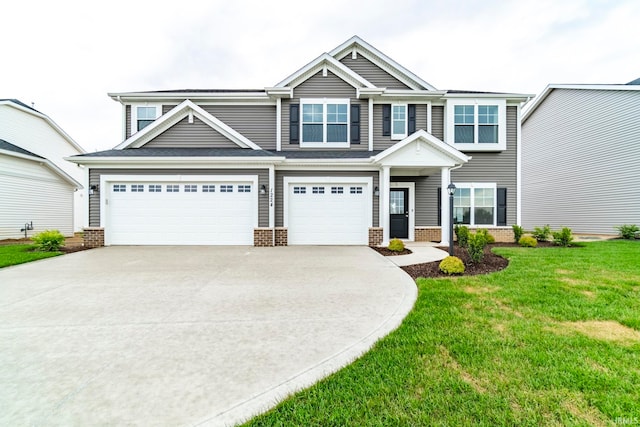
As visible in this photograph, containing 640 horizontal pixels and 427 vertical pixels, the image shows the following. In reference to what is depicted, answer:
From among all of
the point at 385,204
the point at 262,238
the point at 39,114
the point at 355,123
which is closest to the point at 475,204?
the point at 385,204

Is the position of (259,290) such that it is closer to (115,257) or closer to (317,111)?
(115,257)

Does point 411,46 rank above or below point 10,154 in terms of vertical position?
above

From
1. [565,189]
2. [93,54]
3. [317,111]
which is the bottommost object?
[565,189]

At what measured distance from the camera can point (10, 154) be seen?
43.7 feet

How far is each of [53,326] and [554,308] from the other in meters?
6.67

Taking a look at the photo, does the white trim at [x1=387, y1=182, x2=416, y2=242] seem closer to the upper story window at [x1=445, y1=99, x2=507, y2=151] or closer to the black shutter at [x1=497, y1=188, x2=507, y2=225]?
the upper story window at [x1=445, y1=99, x2=507, y2=151]

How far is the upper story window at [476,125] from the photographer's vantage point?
41.5ft

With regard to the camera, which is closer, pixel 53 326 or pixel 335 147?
pixel 53 326

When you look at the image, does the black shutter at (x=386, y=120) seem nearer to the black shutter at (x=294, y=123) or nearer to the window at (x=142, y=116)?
the black shutter at (x=294, y=123)

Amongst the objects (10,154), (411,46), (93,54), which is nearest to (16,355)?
(10,154)

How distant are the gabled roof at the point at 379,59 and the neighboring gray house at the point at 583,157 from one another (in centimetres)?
947

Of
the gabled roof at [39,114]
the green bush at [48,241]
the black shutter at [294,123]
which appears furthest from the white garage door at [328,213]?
the gabled roof at [39,114]

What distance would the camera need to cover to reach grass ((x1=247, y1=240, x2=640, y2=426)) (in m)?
2.03

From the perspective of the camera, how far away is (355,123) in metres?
12.5
